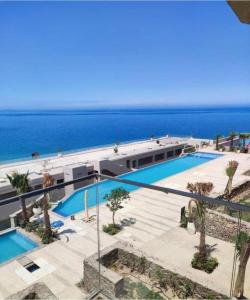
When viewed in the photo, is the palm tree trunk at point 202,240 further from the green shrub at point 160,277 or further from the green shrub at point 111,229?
the green shrub at point 111,229

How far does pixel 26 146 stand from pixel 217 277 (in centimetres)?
8585

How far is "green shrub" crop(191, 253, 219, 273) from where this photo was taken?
1102 cm

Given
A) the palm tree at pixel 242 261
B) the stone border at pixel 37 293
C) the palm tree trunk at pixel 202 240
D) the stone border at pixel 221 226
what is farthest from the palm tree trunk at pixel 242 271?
the stone border at pixel 37 293

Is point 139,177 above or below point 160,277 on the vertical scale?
below

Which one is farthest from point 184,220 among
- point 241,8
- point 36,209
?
point 241,8

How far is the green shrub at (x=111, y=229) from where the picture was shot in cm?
1521

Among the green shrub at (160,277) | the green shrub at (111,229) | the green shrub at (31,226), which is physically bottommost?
the green shrub at (31,226)

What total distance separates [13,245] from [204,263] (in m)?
10.6

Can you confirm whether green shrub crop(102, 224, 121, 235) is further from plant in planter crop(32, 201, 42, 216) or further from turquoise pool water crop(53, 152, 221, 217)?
plant in planter crop(32, 201, 42, 216)

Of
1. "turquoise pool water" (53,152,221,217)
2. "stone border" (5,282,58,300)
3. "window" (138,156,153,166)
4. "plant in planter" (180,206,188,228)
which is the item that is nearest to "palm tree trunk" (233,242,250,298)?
"stone border" (5,282,58,300)

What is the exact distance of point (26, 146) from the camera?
88.0 metres

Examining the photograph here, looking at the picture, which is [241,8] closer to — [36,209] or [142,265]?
[142,265]

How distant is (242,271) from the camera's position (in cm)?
844

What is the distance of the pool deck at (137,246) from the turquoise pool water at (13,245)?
1.95 metres
